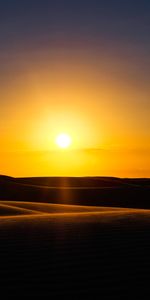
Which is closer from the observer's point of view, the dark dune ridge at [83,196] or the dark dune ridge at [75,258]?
the dark dune ridge at [75,258]

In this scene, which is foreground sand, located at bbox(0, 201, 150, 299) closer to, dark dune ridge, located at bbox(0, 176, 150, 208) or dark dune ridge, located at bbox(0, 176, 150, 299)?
dark dune ridge, located at bbox(0, 176, 150, 299)

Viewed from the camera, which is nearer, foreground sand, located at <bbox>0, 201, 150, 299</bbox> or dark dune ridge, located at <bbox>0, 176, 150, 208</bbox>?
foreground sand, located at <bbox>0, 201, 150, 299</bbox>

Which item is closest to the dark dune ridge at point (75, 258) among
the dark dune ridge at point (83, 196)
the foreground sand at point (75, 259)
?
the foreground sand at point (75, 259)

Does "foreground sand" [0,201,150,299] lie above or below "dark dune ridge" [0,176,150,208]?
below

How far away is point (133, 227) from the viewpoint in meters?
8.00

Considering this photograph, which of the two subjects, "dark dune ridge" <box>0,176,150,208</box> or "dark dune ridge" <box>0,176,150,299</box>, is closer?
"dark dune ridge" <box>0,176,150,299</box>

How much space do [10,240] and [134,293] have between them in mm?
2803

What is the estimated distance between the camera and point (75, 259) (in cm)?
574

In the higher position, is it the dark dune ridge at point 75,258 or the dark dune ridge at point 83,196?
the dark dune ridge at point 83,196

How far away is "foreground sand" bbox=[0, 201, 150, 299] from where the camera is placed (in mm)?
4684

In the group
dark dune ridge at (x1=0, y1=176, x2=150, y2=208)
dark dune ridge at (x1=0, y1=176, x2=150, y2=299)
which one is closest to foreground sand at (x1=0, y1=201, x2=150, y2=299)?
dark dune ridge at (x1=0, y1=176, x2=150, y2=299)

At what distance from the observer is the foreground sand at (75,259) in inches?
184

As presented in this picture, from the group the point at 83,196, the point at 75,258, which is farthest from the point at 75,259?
the point at 83,196

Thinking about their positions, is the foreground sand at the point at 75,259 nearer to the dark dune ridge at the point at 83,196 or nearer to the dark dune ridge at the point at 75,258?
the dark dune ridge at the point at 75,258
